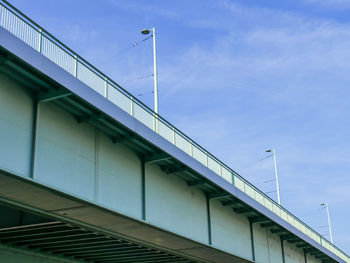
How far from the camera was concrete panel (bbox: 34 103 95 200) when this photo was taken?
18.6 metres

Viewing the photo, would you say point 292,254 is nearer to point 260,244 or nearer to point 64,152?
point 260,244

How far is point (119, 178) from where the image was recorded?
2258 centimetres

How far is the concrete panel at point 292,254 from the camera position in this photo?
43031 mm

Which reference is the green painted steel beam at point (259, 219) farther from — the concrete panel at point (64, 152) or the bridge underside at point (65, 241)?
the concrete panel at point (64, 152)

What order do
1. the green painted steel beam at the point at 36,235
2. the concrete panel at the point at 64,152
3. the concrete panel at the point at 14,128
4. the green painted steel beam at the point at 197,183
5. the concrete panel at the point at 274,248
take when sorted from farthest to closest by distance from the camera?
the concrete panel at the point at 274,248 < the green painted steel beam at the point at 197,183 < the green painted steel beam at the point at 36,235 < the concrete panel at the point at 64,152 < the concrete panel at the point at 14,128

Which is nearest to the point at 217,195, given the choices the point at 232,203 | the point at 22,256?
the point at 232,203

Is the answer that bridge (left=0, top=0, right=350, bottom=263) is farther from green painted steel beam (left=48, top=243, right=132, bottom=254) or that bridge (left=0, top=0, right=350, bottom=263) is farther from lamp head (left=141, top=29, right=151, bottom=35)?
lamp head (left=141, top=29, right=151, bottom=35)

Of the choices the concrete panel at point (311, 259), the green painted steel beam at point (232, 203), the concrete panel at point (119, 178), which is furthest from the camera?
the concrete panel at point (311, 259)

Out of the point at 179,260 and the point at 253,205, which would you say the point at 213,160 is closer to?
the point at 253,205

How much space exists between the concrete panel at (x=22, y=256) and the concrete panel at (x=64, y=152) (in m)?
9.43

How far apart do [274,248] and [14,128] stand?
2700 centimetres

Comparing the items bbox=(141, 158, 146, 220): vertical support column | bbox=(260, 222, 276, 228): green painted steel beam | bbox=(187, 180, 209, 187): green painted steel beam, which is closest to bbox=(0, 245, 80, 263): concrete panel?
bbox=(141, 158, 146, 220): vertical support column

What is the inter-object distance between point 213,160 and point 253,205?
4.42 meters

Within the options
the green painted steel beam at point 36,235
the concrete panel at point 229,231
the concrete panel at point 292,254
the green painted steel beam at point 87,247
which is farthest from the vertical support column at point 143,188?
the concrete panel at point 292,254
